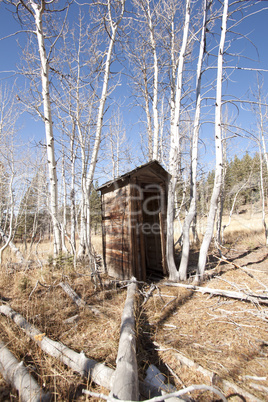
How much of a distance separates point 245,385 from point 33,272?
5464 millimetres

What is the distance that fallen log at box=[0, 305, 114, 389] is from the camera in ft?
5.76

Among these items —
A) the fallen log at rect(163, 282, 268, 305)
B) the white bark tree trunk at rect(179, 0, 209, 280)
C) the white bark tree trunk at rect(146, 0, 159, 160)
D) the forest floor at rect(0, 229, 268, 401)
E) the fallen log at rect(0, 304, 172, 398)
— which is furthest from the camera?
the white bark tree trunk at rect(146, 0, 159, 160)

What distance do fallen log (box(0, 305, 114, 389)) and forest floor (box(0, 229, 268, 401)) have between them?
2.6 inches

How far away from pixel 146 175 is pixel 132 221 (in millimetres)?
1508

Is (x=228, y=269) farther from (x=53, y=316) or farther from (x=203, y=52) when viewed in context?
(x=203, y=52)

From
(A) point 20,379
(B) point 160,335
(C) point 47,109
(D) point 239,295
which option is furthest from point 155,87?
(A) point 20,379

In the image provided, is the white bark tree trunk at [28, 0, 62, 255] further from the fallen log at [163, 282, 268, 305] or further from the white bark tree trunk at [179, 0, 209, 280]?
the fallen log at [163, 282, 268, 305]

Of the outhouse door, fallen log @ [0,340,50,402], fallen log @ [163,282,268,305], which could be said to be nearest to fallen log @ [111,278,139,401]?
fallen log @ [0,340,50,402]

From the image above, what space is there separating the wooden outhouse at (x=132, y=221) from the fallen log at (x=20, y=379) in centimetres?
315

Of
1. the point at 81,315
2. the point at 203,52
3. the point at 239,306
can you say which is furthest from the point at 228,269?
the point at 203,52

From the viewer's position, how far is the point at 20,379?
5.79 ft

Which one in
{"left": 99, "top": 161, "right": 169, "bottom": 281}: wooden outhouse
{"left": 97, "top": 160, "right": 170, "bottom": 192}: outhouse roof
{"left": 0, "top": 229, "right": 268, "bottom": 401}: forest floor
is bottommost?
{"left": 0, "top": 229, "right": 268, "bottom": 401}: forest floor

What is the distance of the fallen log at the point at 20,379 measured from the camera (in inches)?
63.0

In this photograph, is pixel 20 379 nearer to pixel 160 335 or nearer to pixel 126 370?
pixel 126 370
